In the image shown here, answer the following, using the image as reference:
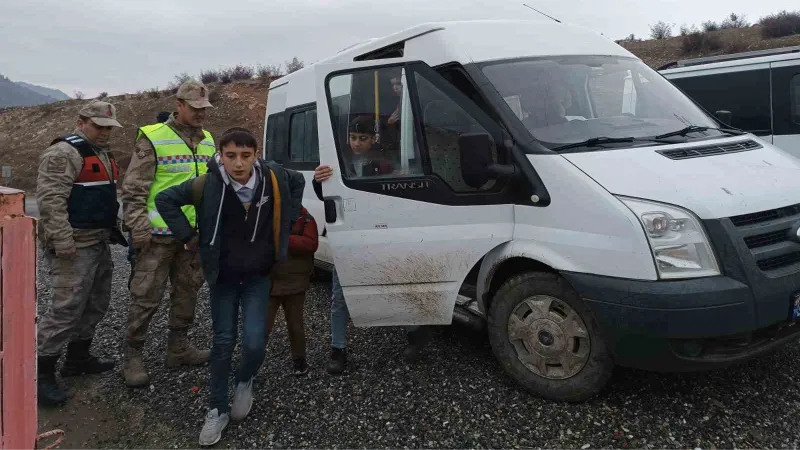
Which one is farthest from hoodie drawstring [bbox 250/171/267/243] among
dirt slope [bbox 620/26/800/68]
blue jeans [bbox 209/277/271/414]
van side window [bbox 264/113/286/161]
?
dirt slope [bbox 620/26/800/68]

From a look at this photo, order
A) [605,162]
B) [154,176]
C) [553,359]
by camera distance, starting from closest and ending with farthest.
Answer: [605,162] < [553,359] < [154,176]

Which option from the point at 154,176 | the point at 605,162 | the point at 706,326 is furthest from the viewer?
the point at 154,176

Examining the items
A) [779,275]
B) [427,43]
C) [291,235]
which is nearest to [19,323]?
[291,235]

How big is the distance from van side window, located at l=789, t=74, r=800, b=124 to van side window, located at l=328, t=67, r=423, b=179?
594 centimetres

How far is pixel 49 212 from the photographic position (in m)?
3.68

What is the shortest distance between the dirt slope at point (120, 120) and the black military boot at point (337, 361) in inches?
782

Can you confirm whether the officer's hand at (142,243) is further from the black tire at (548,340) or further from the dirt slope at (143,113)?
the dirt slope at (143,113)

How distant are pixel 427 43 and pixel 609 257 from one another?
6.11ft

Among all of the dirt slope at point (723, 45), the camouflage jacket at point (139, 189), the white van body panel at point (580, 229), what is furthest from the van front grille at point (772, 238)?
the dirt slope at point (723, 45)

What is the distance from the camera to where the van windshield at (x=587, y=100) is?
3.45 meters

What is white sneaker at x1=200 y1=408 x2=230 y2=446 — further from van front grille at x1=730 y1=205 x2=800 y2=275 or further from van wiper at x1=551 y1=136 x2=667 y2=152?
van front grille at x1=730 y1=205 x2=800 y2=275

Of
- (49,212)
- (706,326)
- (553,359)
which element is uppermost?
(49,212)

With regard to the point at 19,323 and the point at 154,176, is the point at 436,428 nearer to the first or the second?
the point at 19,323

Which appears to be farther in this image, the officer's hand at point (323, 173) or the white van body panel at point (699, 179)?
the officer's hand at point (323, 173)
